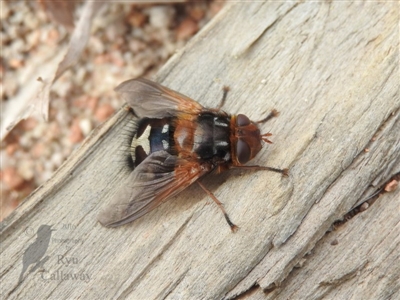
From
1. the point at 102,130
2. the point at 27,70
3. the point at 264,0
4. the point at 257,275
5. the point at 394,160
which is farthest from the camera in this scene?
the point at 27,70

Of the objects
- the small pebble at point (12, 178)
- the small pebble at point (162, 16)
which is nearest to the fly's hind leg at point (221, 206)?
the small pebble at point (12, 178)

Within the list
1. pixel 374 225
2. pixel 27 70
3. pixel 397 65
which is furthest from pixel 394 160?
pixel 27 70

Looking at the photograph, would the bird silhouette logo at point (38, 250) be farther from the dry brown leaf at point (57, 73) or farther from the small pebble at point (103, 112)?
the small pebble at point (103, 112)

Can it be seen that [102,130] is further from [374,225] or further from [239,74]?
[374,225]

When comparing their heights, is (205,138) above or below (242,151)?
above

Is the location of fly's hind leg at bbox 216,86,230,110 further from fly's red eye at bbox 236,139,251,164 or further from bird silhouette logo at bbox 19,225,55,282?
bird silhouette logo at bbox 19,225,55,282

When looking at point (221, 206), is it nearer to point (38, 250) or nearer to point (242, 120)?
point (242, 120)

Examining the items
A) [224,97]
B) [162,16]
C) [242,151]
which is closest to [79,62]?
[162,16]
